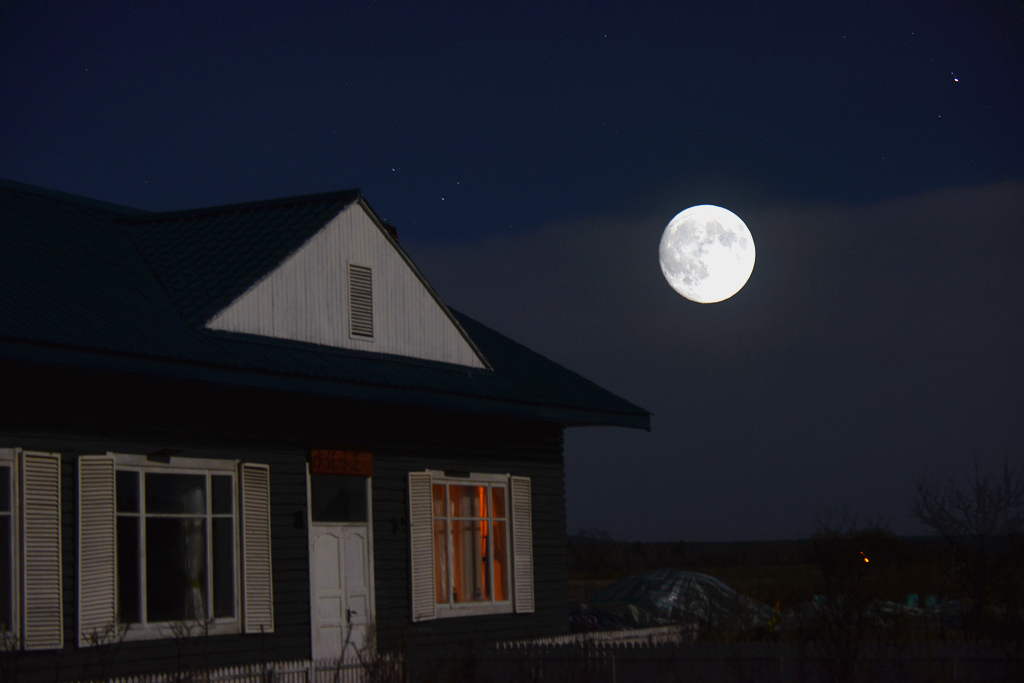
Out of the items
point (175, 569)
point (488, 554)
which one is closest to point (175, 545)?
point (175, 569)

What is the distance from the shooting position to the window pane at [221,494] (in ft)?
45.1

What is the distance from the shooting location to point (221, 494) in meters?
13.8

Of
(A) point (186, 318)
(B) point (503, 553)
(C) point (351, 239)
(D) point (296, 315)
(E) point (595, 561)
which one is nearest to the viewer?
(A) point (186, 318)

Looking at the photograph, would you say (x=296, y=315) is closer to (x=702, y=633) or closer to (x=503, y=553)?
(x=503, y=553)

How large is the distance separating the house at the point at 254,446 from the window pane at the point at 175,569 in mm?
26

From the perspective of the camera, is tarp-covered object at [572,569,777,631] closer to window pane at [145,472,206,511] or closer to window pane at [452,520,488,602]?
window pane at [452,520,488,602]

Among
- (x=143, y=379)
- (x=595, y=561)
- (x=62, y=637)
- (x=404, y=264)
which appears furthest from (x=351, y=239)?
(x=595, y=561)

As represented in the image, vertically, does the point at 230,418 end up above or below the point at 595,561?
above

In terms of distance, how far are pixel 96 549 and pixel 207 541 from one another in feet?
4.97

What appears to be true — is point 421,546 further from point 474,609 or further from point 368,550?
point 474,609

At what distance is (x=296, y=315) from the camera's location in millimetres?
15297

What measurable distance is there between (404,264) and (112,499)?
6.21 metres

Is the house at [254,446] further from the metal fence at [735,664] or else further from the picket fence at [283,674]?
the metal fence at [735,664]

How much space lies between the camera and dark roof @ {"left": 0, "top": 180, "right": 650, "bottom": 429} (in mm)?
11945
